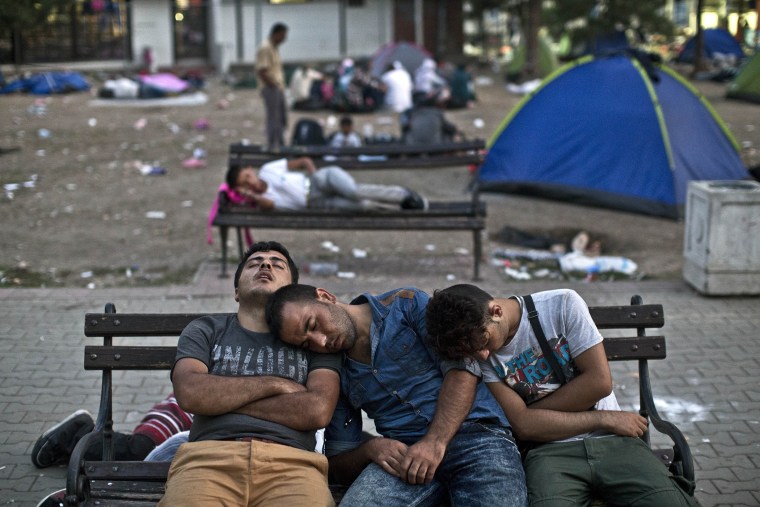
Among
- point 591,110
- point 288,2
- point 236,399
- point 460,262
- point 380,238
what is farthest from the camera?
point 288,2

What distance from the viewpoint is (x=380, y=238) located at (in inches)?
368

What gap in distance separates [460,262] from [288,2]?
21.9m

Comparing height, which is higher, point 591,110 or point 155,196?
point 591,110

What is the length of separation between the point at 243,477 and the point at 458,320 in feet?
3.06

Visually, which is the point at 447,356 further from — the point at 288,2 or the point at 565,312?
the point at 288,2

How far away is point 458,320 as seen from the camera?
129 inches

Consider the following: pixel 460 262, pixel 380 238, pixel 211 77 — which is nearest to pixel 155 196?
pixel 380 238

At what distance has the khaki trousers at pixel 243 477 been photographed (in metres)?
3.16

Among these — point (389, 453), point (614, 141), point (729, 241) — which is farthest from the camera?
point (614, 141)

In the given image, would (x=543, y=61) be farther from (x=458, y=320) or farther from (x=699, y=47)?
(x=458, y=320)

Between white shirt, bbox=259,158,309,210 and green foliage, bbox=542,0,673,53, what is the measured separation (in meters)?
17.4

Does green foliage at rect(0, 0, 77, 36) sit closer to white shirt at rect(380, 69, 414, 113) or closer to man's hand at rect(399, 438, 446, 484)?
white shirt at rect(380, 69, 414, 113)

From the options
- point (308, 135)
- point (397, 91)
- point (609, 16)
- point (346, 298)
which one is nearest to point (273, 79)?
point (308, 135)

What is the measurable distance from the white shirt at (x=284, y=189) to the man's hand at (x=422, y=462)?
506 cm
